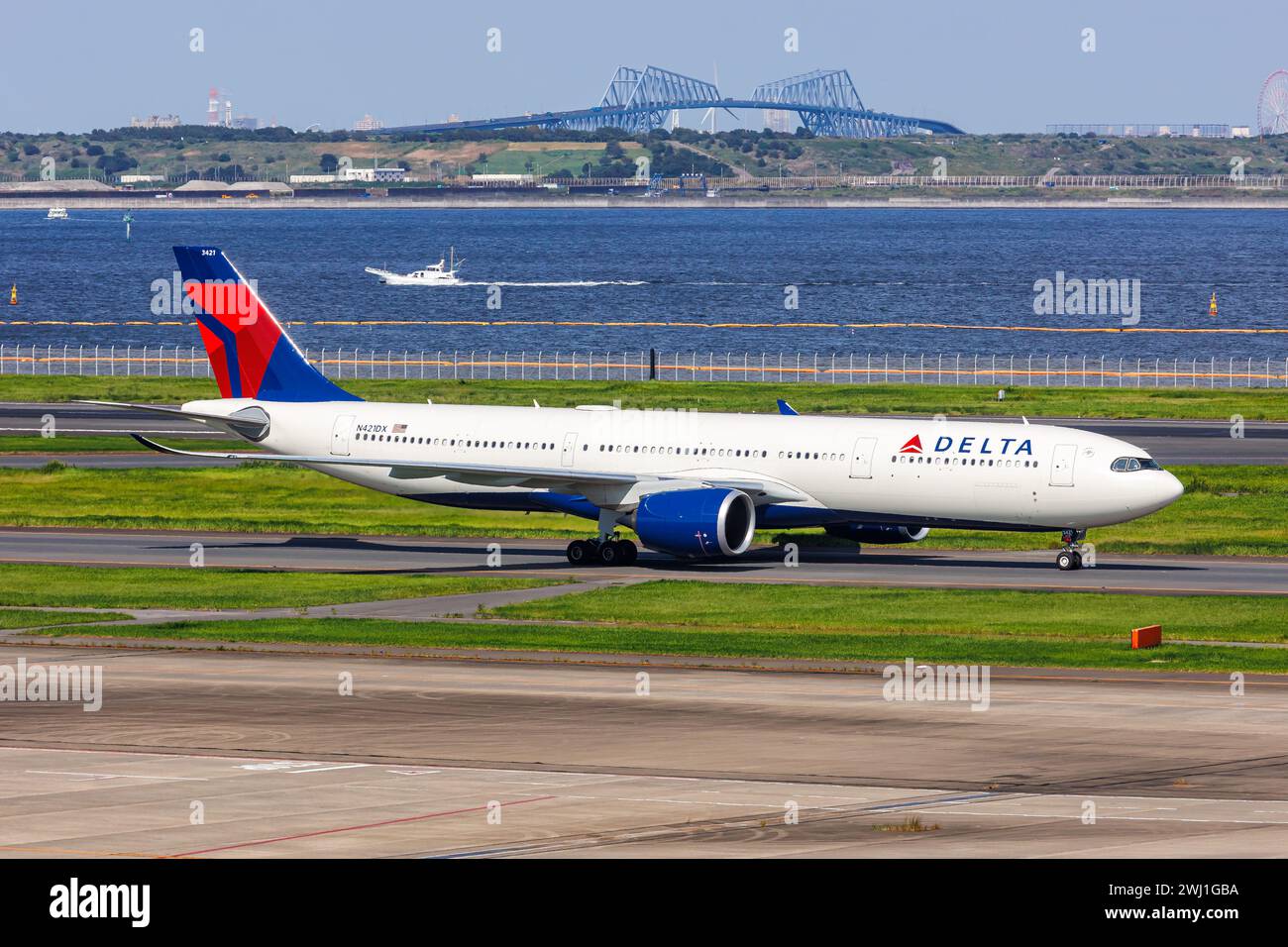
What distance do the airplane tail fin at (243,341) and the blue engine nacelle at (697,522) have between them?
1384 centimetres

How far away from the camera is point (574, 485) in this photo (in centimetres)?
6144

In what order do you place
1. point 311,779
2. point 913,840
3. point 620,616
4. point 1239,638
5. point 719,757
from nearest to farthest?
1. point 913,840
2. point 311,779
3. point 719,757
4. point 1239,638
5. point 620,616

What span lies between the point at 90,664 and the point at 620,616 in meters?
14.5

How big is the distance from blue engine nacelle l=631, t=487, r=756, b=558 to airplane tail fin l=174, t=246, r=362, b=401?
13.8 m

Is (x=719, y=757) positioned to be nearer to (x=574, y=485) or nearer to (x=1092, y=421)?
(x=574, y=485)

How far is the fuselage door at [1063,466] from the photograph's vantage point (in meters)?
57.5

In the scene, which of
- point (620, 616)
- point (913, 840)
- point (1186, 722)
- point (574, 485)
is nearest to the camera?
point (913, 840)

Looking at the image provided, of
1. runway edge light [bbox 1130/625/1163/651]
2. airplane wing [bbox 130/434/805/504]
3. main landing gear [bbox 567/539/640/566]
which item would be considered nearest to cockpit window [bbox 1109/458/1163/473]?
airplane wing [bbox 130/434/805/504]

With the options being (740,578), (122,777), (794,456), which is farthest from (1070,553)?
(122,777)

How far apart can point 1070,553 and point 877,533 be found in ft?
→ 21.4

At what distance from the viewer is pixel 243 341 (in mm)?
67688

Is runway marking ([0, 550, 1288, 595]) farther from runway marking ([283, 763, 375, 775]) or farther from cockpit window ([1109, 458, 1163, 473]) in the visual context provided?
runway marking ([283, 763, 375, 775])

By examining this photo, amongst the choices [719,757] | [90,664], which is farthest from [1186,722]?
[90,664]
